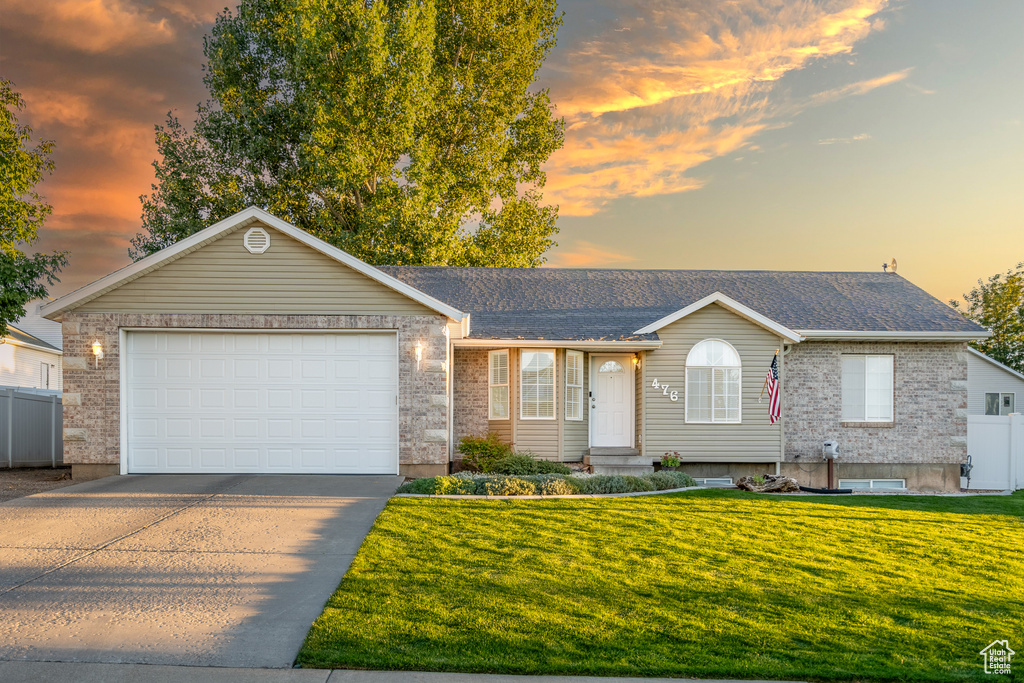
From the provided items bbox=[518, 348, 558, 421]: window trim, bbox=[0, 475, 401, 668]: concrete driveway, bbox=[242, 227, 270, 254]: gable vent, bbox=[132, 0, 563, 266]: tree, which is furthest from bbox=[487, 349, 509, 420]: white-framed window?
bbox=[132, 0, 563, 266]: tree

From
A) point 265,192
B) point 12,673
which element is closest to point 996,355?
point 265,192

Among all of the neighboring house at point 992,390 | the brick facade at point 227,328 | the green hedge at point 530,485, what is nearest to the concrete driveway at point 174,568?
the green hedge at point 530,485

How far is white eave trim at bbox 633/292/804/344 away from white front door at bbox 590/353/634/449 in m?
1.15

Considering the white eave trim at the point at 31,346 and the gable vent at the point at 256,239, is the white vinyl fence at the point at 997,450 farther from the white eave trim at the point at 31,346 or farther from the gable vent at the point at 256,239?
the white eave trim at the point at 31,346

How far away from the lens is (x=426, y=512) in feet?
30.0

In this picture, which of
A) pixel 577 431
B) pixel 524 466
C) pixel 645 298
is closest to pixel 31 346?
pixel 524 466

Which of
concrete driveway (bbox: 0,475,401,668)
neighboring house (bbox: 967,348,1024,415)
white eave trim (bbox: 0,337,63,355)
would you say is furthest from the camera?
neighboring house (bbox: 967,348,1024,415)

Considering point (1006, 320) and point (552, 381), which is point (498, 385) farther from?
point (1006, 320)

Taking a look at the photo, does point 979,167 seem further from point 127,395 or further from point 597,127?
point 127,395

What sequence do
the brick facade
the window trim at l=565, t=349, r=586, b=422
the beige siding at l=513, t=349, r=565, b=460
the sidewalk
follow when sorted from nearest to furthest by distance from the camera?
the sidewalk, the brick facade, the beige siding at l=513, t=349, r=565, b=460, the window trim at l=565, t=349, r=586, b=422

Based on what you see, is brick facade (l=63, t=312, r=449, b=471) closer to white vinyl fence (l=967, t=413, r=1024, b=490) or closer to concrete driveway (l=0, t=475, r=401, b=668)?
concrete driveway (l=0, t=475, r=401, b=668)

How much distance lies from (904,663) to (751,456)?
9.86 m

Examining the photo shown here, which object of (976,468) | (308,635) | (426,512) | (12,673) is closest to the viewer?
(12,673)

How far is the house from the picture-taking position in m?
12.2
